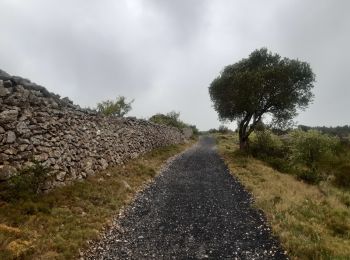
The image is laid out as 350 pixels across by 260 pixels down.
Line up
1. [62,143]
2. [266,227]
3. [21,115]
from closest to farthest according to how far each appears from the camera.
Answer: [266,227] < [21,115] < [62,143]

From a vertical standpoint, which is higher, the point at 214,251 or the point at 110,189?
the point at 110,189

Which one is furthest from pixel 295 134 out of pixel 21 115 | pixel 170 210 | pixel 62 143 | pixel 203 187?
pixel 21 115

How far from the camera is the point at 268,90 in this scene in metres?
37.1

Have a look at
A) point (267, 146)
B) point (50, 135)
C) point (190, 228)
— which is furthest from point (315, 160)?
point (50, 135)

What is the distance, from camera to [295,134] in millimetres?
34125

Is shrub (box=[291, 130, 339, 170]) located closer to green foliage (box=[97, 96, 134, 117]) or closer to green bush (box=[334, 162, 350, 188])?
green bush (box=[334, 162, 350, 188])

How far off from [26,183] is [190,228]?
6350 millimetres

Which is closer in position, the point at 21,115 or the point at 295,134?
the point at 21,115

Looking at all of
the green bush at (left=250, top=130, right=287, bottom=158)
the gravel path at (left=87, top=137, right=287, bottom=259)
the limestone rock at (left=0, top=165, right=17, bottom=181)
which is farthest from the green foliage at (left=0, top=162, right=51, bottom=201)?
the green bush at (left=250, top=130, right=287, bottom=158)

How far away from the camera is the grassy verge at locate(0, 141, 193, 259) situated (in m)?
9.21

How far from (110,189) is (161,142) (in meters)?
23.1

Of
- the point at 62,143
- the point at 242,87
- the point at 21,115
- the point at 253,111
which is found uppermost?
the point at 242,87

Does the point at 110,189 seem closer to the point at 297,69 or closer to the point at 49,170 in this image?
the point at 49,170

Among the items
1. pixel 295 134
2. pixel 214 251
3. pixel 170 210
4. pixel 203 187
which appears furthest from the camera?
pixel 295 134
